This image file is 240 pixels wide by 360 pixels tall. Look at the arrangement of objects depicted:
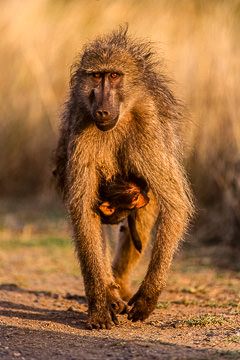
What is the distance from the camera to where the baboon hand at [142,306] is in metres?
4.04

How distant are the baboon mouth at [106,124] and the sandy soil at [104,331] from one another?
48.3 inches

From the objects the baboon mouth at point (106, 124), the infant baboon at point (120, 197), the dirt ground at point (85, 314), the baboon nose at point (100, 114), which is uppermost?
the baboon nose at point (100, 114)

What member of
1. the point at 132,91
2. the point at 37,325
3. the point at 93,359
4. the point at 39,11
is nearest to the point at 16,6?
the point at 39,11

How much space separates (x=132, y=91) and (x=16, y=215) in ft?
17.5

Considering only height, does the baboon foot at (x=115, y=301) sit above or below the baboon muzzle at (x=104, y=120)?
below

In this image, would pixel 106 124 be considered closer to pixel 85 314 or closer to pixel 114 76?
pixel 114 76

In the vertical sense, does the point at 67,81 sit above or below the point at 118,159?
above

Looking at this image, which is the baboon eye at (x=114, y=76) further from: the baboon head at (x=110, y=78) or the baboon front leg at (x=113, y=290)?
the baboon front leg at (x=113, y=290)

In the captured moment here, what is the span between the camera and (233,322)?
403 centimetres

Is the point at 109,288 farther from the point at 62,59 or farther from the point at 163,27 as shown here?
the point at 62,59

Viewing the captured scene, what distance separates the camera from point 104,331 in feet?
12.7

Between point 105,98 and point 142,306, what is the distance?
4.31 feet

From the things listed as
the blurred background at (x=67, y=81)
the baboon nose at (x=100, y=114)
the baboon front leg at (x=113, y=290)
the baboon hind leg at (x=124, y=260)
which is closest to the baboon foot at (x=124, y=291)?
the baboon hind leg at (x=124, y=260)

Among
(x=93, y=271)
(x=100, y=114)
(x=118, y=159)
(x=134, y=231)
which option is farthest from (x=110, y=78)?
(x=93, y=271)
